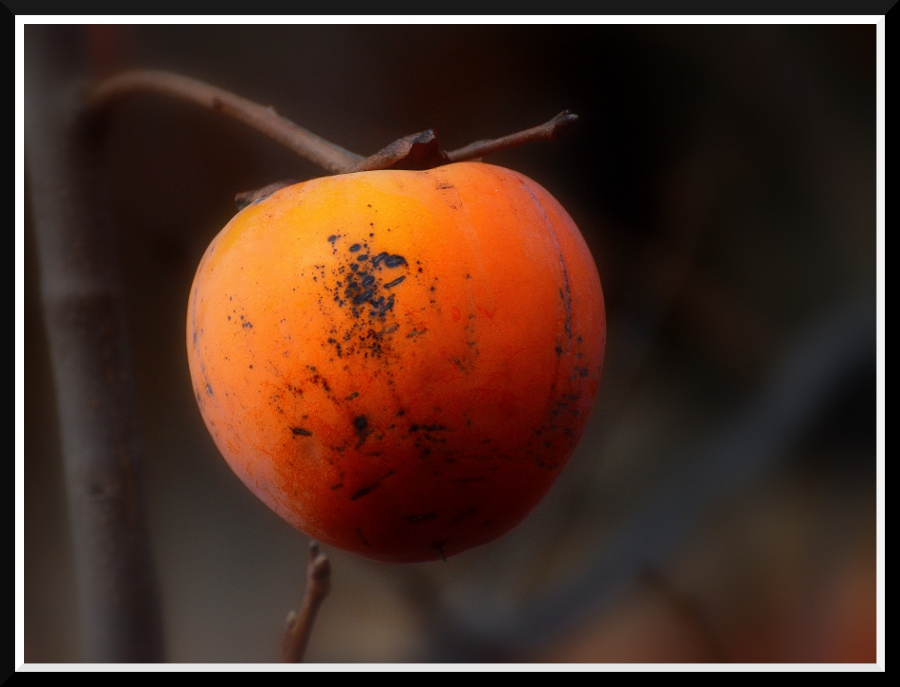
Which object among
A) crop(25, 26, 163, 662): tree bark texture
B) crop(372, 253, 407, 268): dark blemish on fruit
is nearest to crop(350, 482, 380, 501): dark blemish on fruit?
crop(372, 253, 407, 268): dark blemish on fruit

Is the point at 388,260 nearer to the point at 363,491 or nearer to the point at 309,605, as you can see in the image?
the point at 363,491

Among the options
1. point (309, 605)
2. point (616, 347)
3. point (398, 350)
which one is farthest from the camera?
point (616, 347)

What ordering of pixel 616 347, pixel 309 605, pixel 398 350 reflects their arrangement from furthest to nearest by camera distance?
pixel 616 347
pixel 309 605
pixel 398 350

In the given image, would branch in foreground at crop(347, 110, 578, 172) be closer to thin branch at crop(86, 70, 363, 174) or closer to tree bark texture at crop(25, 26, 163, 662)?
thin branch at crop(86, 70, 363, 174)

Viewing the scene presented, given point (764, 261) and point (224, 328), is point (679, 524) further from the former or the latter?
point (224, 328)

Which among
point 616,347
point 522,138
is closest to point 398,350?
point 522,138

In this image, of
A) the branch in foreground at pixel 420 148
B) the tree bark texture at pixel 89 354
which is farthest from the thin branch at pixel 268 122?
the tree bark texture at pixel 89 354
